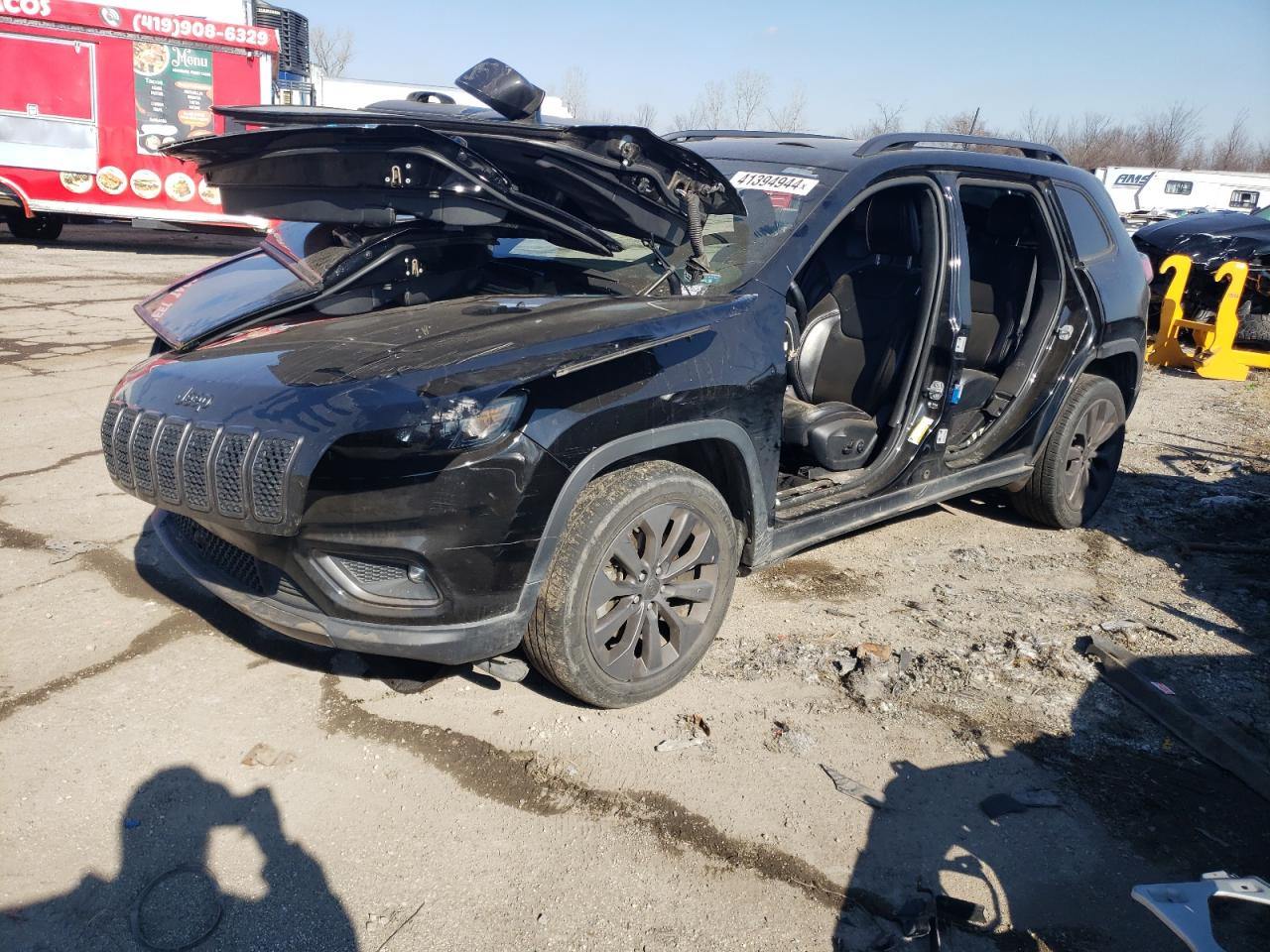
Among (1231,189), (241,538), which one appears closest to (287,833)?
(241,538)

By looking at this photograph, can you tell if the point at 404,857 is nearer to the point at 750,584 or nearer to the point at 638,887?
the point at 638,887

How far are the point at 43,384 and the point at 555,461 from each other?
5822 mm

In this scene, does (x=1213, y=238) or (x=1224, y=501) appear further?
(x=1213, y=238)

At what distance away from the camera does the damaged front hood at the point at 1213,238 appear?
10.0 m

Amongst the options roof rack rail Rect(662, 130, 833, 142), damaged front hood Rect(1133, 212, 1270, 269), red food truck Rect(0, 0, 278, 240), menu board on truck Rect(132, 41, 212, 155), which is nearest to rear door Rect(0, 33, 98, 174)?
red food truck Rect(0, 0, 278, 240)

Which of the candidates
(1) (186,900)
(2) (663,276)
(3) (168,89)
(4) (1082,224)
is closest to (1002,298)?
(4) (1082,224)

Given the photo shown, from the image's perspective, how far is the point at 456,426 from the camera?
2.65m

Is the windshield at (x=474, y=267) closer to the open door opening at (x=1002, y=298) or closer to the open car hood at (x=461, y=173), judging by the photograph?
the open car hood at (x=461, y=173)

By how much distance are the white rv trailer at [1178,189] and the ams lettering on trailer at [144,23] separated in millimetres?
37961

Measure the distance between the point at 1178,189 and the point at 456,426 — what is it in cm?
4893

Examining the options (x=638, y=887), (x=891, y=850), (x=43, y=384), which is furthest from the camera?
(x=43, y=384)

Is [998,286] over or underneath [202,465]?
over

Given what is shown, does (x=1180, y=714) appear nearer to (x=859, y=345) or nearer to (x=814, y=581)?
(x=814, y=581)

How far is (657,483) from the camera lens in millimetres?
3117
